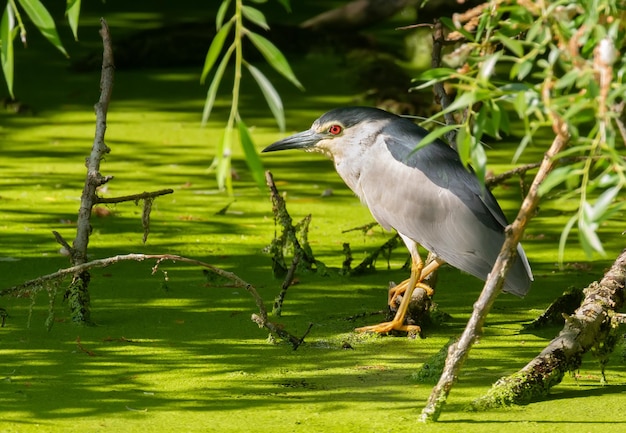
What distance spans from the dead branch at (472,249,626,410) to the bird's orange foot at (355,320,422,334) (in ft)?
2.10

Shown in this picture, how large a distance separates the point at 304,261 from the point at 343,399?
1368 mm

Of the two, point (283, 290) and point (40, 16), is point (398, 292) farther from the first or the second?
point (40, 16)

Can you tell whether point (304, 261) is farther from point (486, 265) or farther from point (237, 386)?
point (237, 386)

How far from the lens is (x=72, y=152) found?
21.7 ft

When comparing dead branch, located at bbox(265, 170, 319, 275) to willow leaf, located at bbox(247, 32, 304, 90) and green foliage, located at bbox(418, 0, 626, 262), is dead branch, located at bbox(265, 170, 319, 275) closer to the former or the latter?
green foliage, located at bbox(418, 0, 626, 262)

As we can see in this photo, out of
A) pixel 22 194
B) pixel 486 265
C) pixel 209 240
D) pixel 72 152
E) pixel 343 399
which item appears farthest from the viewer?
pixel 72 152

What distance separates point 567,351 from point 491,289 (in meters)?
0.61

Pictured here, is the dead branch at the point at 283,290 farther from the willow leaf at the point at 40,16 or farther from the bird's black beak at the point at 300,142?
the willow leaf at the point at 40,16

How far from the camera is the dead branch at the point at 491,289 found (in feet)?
8.66

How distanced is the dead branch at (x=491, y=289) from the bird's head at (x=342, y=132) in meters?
1.33

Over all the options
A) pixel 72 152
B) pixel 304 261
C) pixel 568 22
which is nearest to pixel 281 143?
pixel 304 261

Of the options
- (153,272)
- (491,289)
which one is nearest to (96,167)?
(153,272)

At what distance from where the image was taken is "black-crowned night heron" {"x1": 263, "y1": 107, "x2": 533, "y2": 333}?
3.78 metres

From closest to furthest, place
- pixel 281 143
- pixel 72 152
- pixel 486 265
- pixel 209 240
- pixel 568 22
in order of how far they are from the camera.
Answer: pixel 568 22, pixel 486 265, pixel 281 143, pixel 209 240, pixel 72 152
